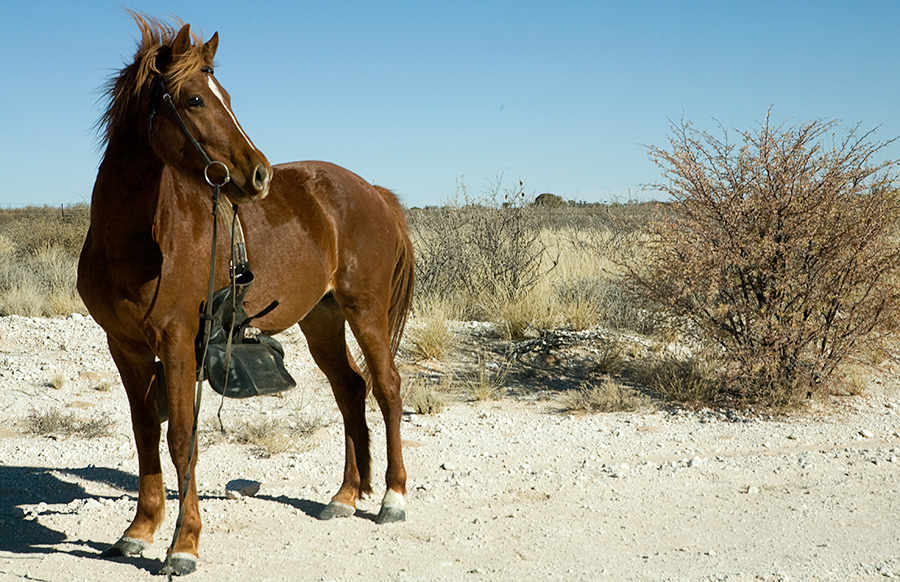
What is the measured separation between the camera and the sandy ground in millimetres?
4234

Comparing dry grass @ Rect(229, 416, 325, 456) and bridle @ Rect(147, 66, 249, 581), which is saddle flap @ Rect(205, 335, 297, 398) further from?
dry grass @ Rect(229, 416, 325, 456)

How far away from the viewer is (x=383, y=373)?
17.8 feet

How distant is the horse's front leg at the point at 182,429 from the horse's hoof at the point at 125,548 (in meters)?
0.34

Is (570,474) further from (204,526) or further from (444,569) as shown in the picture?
(204,526)

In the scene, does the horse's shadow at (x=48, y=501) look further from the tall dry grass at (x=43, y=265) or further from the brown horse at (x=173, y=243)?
the tall dry grass at (x=43, y=265)

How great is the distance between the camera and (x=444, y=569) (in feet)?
13.8

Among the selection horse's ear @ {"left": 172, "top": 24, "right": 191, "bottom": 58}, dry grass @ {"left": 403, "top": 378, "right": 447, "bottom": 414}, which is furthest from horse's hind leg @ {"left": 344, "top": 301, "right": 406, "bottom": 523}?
dry grass @ {"left": 403, "top": 378, "right": 447, "bottom": 414}

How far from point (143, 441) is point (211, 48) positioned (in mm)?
2130

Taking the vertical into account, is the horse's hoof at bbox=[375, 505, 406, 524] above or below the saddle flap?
below

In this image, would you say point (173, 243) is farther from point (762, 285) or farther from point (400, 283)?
point (762, 285)

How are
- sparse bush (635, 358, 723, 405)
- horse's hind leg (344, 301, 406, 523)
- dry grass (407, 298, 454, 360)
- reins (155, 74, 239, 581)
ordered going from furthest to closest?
dry grass (407, 298, 454, 360), sparse bush (635, 358, 723, 405), horse's hind leg (344, 301, 406, 523), reins (155, 74, 239, 581)

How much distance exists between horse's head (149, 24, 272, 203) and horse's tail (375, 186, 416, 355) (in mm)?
2165

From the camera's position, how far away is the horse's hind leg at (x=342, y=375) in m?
5.63

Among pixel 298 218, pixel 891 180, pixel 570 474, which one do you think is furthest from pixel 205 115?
pixel 891 180
